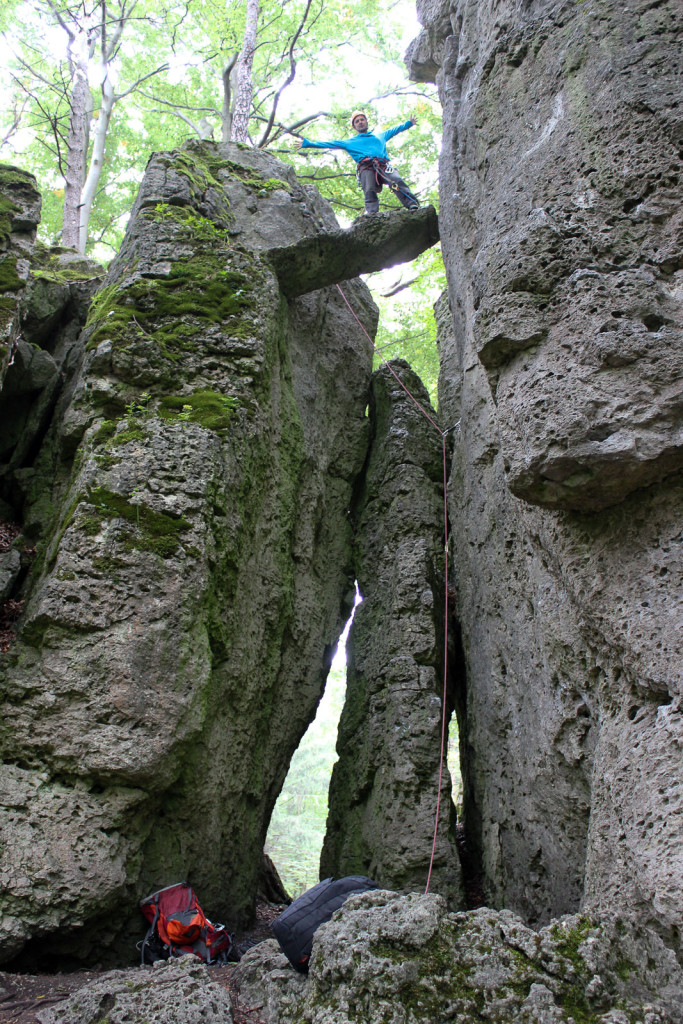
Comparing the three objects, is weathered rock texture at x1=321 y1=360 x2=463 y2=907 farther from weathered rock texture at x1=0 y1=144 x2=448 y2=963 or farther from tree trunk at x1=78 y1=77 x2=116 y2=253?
tree trunk at x1=78 y1=77 x2=116 y2=253

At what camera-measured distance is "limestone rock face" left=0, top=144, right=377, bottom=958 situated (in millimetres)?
4766

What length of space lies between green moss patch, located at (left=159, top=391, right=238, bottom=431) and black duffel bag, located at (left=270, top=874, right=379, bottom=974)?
155 inches

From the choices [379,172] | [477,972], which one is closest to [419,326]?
[379,172]

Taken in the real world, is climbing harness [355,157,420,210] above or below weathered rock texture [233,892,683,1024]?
above

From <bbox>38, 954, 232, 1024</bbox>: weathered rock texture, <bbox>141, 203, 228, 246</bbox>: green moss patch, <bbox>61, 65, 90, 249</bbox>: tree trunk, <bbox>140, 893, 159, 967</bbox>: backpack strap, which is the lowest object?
<bbox>38, 954, 232, 1024</bbox>: weathered rock texture

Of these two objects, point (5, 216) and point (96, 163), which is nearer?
point (5, 216)

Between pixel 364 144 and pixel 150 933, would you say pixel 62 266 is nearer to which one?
pixel 364 144

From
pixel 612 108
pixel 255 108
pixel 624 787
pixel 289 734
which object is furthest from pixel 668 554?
pixel 255 108

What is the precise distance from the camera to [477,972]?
11.2 ft

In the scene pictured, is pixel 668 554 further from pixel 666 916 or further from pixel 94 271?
pixel 94 271

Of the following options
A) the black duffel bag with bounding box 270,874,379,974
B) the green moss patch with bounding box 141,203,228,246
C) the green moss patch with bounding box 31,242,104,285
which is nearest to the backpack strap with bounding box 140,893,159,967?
the black duffel bag with bounding box 270,874,379,974

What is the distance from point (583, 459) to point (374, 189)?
7.95 metres

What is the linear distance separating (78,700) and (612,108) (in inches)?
237

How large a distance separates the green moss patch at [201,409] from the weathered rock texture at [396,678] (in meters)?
2.90
